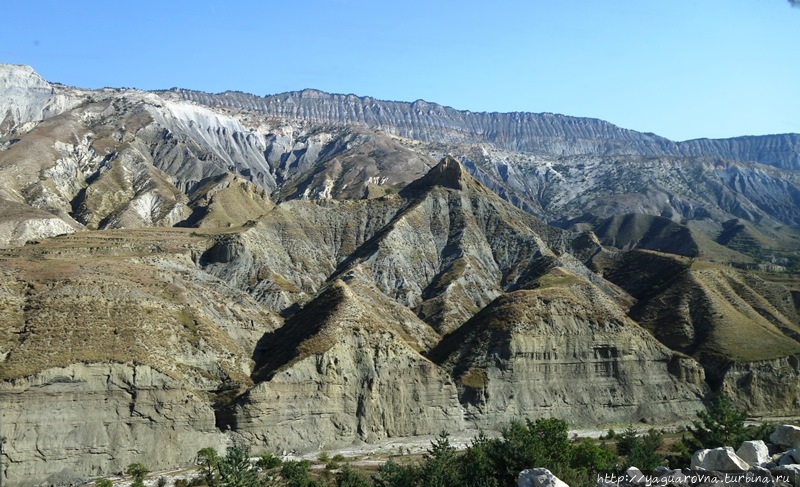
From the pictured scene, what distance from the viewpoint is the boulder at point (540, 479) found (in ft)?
86.2

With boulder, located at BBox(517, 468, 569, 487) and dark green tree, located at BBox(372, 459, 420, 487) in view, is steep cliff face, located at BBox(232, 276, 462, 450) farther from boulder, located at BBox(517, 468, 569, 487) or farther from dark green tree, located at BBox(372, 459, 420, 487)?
boulder, located at BBox(517, 468, 569, 487)

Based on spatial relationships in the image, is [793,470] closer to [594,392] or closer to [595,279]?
[594,392]

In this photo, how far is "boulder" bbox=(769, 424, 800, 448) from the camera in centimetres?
3356

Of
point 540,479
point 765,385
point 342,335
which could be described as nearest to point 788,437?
point 540,479

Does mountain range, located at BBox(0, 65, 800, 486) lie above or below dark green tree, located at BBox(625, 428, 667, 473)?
above

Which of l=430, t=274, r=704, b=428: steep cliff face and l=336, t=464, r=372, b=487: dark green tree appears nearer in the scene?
l=336, t=464, r=372, b=487: dark green tree

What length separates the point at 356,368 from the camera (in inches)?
3644

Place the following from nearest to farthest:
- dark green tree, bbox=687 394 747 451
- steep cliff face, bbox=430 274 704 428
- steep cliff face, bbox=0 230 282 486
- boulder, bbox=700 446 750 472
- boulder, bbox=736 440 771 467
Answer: boulder, bbox=700 446 750 472
boulder, bbox=736 440 771 467
dark green tree, bbox=687 394 747 451
steep cliff face, bbox=0 230 282 486
steep cliff face, bbox=430 274 704 428

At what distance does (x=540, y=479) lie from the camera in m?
26.9

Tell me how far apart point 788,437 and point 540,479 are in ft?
48.6

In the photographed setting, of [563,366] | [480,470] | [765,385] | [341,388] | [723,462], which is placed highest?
[563,366]

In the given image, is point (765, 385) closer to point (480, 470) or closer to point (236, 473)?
point (480, 470)

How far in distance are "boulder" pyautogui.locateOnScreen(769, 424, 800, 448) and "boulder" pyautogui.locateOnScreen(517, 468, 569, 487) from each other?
13.6 metres

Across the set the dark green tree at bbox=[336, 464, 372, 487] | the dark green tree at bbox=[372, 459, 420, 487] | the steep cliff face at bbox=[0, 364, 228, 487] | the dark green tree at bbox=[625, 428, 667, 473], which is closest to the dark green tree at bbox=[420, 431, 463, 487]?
the dark green tree at bbox=[372, 459, 420, 487]
